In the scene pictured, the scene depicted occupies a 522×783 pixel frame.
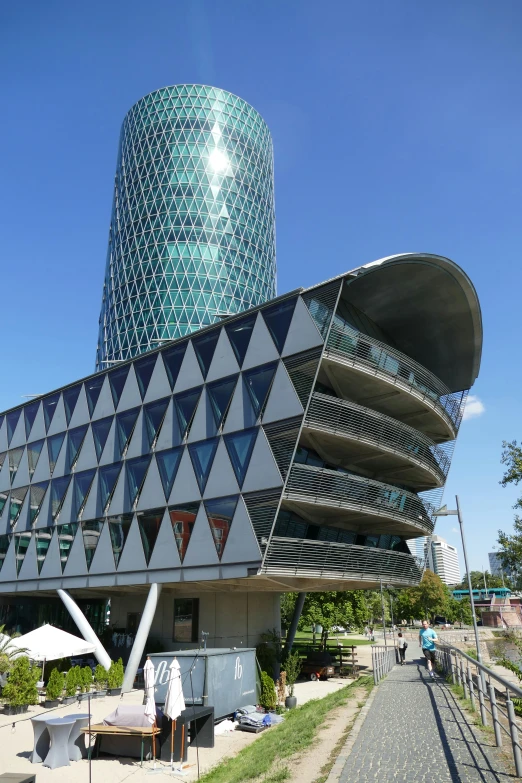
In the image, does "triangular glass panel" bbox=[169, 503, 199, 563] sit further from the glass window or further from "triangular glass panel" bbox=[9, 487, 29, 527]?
"triangular glass panel" bbox=[9, 487, 29, 527]

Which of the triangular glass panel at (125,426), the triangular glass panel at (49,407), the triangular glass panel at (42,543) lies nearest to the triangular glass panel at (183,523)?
Result: the triangular glass panel at (125,426)

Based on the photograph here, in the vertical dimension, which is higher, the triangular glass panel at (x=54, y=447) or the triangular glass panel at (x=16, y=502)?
the triangular glass panel at (x=54, y=447)

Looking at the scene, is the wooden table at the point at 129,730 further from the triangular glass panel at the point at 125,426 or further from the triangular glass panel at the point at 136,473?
the triangular glass panel at the point at 125,426

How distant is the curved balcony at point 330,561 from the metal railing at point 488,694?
5063mm

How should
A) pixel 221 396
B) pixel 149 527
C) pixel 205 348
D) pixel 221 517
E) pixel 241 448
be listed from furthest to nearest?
pixel 205 348 → pixel 149 527 → pixel 221 396 → pixel 241 448 → pixel 221 517

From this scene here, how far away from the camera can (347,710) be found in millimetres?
16500

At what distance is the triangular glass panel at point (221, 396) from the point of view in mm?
27281

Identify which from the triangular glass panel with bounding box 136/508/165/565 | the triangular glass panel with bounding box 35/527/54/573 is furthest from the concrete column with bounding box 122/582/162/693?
the triangular glass panel with bounding box 35/527/54/573

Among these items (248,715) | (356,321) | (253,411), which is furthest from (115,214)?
(248,715)

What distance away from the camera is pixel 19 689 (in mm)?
20422

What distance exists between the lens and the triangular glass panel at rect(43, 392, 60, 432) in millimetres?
38719

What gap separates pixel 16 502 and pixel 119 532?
12529 millimetres

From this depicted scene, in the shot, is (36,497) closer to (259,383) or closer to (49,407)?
(49,407)

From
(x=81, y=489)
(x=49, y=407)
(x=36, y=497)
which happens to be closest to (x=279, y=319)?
→ (x=81, y=489)
